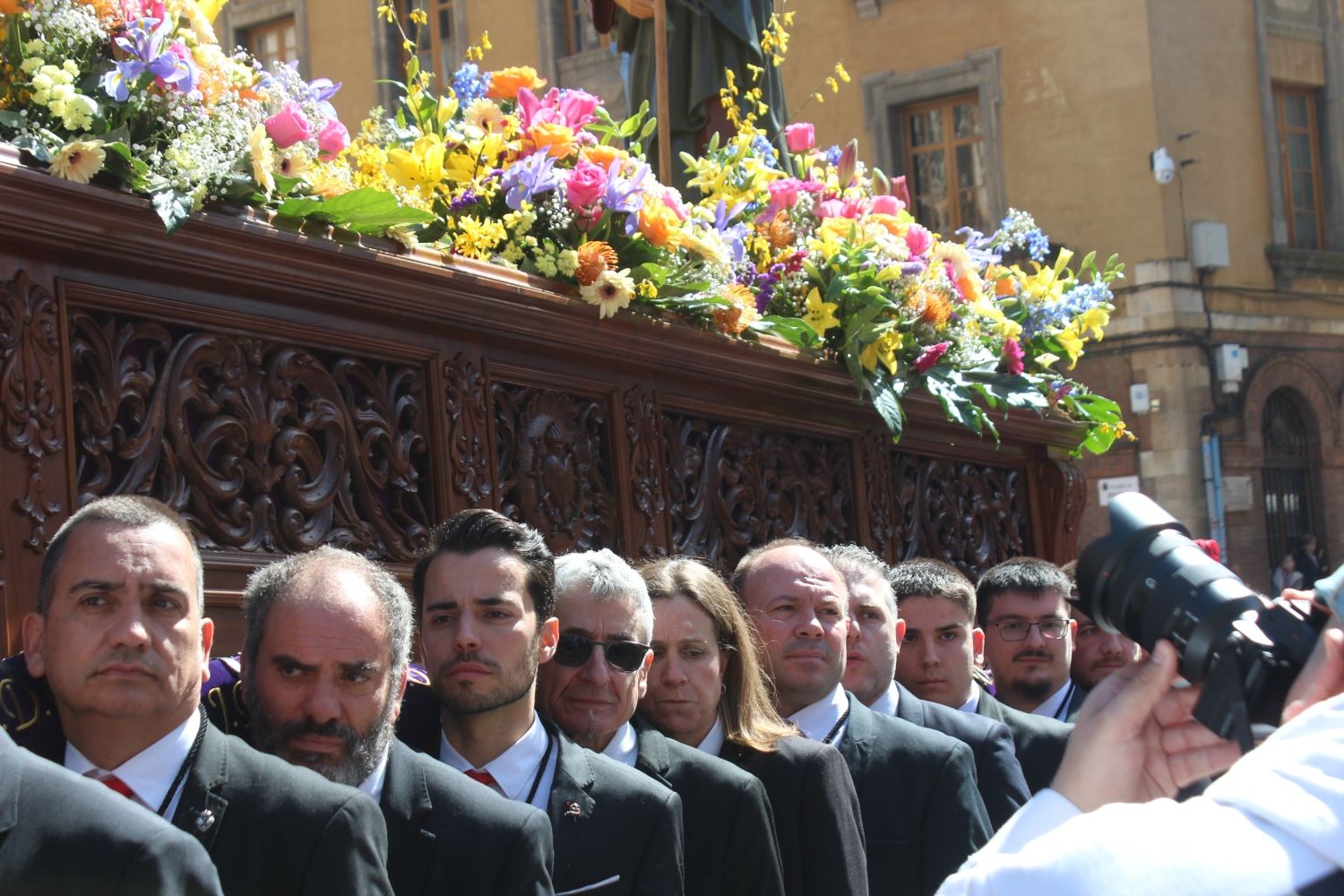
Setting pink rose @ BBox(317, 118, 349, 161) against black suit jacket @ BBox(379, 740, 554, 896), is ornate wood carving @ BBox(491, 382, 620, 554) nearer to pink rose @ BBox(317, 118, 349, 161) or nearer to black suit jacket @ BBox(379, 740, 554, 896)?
pink rose @ BBox(317, 118, 349, 161)

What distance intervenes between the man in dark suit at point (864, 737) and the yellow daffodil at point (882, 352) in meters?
0.78

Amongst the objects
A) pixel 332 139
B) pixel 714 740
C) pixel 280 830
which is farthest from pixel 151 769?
pixel 714 740

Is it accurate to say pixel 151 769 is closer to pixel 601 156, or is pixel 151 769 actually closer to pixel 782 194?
pixel 601 156

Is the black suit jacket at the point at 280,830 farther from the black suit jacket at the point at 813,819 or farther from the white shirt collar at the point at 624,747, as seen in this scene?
the black suit jacket at the point at 813,819

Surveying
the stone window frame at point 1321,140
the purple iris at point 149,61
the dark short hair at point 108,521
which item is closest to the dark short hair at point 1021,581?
the purple iris at point 149,61

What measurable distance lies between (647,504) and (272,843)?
5.95ft

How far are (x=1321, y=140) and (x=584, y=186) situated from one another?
21027mm

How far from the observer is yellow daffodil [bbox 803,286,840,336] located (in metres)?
5.00

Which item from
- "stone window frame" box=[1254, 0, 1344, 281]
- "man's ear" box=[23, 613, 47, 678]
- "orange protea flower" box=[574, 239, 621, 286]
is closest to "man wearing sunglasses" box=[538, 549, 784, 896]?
"orange protea flower" box=[574, 239, 621, 286]

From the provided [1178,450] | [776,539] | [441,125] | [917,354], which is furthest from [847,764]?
[1178,450]

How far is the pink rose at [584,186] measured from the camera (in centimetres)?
425

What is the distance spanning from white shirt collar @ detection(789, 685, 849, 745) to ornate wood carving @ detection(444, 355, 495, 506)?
3.08 feet

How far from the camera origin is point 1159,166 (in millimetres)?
20781

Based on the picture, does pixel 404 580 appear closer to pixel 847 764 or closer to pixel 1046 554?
pixel 847 764
